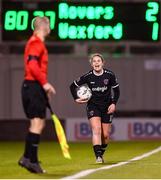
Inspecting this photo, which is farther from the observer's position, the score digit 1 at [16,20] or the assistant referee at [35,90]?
the score digit 1 at [16,20]

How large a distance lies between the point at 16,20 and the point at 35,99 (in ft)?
36.8

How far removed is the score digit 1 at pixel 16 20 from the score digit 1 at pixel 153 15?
132 inches

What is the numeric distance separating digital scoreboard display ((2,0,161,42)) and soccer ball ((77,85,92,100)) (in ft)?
27.2

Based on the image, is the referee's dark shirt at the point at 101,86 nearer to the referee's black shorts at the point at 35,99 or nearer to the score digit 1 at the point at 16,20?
the referee's black shorts at the point at 35,99

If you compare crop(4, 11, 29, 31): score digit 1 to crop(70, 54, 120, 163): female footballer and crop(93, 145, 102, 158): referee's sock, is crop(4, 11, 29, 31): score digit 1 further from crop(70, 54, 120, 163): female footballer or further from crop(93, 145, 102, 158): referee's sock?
crop(93, 145, 102, 158): referee's sock

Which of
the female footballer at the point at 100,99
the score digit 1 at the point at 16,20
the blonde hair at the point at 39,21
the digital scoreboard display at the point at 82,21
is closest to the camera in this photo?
the blonde hair at the point at 39,21

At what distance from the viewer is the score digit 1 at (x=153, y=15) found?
20.6 metres

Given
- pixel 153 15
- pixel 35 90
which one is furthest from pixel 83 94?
pixel 153 15

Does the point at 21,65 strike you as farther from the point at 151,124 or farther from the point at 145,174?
the point at 145,174

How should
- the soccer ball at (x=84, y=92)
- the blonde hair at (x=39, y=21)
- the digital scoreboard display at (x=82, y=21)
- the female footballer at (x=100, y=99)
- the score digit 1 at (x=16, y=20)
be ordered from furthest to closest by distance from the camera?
the digital scoreboard display at (x=82, y=21) < the score digit 1 at (x=16, y=20) < the female footballer at (x=100, y=99) < the soccer ball at (x=84, y=92) < the blonde hair at (x=39, y=21)

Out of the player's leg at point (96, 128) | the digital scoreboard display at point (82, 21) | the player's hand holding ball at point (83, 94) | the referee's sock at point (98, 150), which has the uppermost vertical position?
the digital scoreboard display at point (82, 21)

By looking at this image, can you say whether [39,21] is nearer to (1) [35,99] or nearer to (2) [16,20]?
(1) [35,99]

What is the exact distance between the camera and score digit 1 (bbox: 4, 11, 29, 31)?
807 inches

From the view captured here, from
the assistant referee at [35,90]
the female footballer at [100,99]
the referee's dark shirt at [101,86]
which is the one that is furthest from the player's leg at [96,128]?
the assistant referee at [35,90]
